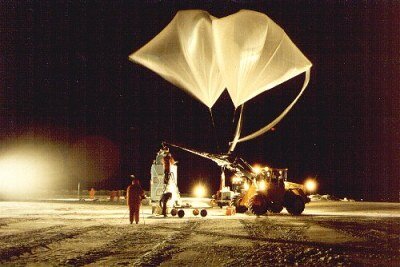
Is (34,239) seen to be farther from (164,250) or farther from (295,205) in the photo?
(295,205)

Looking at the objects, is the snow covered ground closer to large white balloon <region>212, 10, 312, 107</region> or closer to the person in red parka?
the person in red parka

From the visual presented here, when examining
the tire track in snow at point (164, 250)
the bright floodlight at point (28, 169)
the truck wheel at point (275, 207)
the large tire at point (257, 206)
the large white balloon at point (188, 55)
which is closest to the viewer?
the tire track in snow at point (164, 250)

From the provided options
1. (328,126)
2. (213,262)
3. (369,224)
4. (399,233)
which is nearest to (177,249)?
(213,262)

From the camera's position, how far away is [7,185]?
4725cm

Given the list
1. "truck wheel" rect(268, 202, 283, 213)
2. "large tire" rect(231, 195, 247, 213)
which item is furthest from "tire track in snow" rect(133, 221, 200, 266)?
"large tire" rect(231, 195, 247, 213)

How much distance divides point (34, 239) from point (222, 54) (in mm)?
11296

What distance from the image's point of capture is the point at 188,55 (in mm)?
20016

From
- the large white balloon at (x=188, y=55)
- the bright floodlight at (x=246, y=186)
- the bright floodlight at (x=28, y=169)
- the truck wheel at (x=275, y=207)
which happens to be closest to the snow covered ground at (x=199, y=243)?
the truck wheel at (x=275, y=207)

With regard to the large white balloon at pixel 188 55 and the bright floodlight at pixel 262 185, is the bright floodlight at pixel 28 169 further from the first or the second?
the bright floodlight at pixel 262 185

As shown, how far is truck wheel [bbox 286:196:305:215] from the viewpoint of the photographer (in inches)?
801

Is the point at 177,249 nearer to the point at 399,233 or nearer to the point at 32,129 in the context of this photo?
the point at 399,233

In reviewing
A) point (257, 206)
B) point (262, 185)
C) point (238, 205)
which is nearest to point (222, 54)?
point (262, 185)

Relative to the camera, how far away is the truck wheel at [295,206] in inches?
801

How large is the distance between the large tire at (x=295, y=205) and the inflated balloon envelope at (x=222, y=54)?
3.49m
